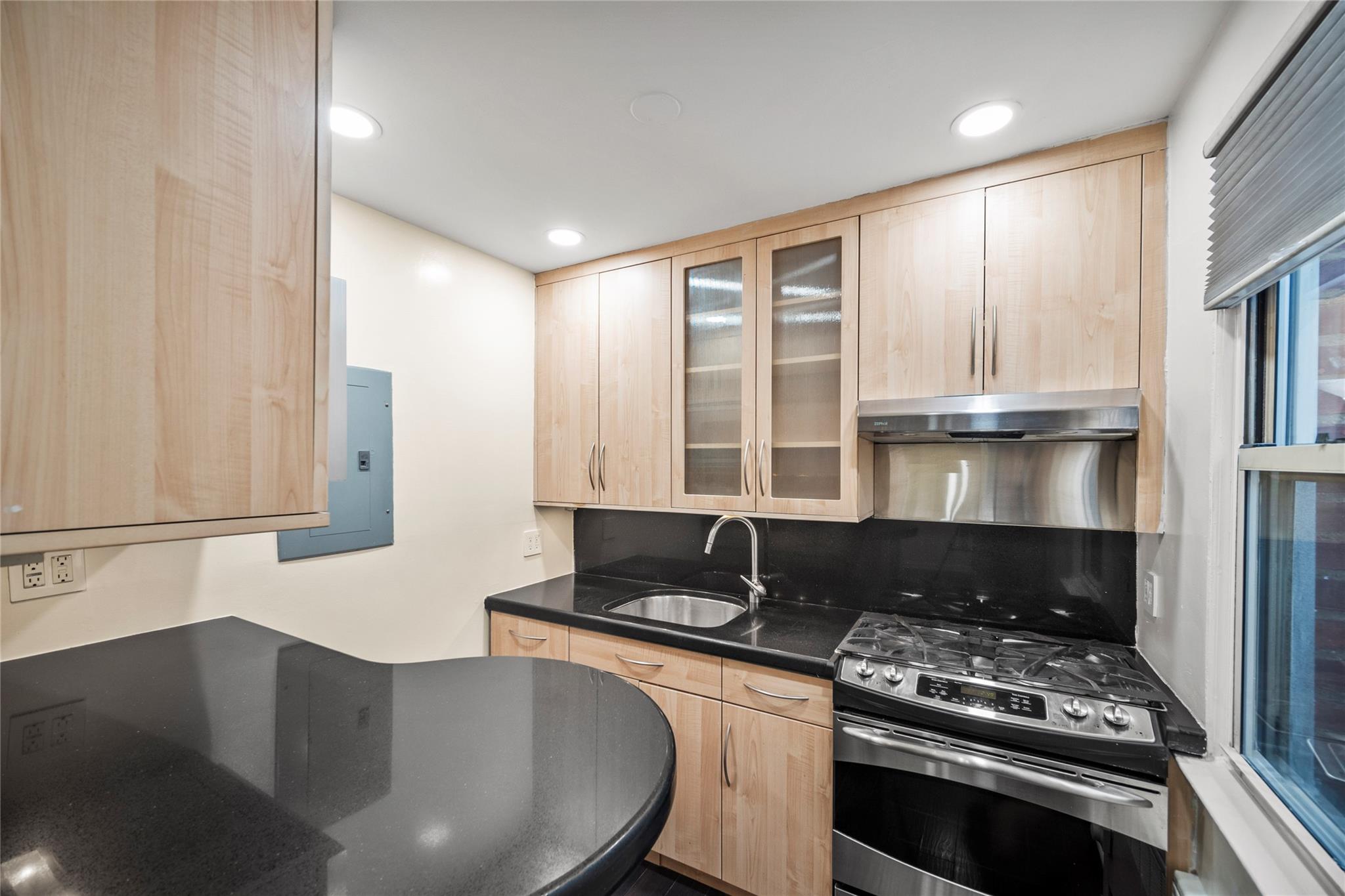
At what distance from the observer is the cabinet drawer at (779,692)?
1595 millimetres

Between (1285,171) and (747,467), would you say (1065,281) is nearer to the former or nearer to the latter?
(1285,171)

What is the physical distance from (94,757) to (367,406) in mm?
1226

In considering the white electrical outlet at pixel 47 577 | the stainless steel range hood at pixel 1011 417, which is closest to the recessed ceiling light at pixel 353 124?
the white electrical outlet at pixel 47 577

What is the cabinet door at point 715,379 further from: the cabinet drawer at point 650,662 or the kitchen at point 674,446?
the cabinet drawer at point 650,662

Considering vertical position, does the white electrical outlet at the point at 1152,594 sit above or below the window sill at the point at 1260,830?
above

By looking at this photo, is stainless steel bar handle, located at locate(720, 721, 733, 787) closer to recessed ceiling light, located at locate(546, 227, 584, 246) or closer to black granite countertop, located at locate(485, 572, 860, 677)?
black granite countertop, located at locate(485, 572, 860, 677)

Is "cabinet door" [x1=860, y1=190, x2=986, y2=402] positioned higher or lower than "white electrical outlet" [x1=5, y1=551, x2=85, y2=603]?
higher

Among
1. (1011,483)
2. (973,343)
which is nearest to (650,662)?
(1011,483)

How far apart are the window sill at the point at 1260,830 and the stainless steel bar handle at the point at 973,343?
101cm

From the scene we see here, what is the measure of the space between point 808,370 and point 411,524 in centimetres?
154

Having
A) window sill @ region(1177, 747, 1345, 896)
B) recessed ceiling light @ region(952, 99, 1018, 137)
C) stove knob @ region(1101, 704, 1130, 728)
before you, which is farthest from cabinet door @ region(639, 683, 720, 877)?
recessed ceiling light @ region(952, 99, 1018, 137)

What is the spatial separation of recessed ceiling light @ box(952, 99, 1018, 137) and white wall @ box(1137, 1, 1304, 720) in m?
0.36

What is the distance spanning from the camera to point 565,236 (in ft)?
7.02

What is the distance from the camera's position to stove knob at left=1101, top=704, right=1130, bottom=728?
123 centimetres
